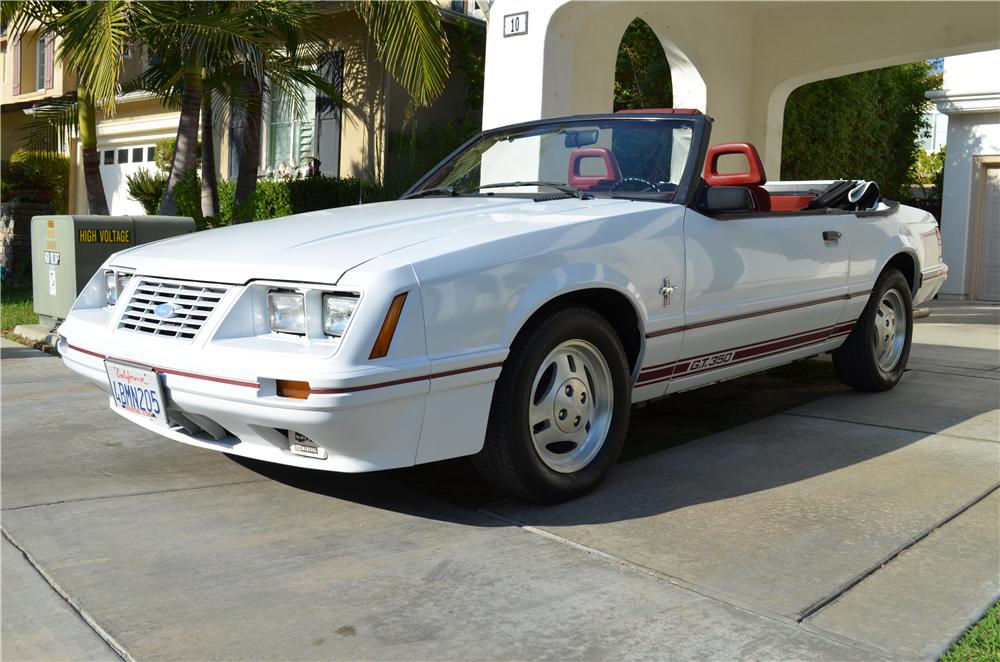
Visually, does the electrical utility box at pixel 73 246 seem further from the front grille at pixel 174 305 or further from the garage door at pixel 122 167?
the garage door at pixel 122 167

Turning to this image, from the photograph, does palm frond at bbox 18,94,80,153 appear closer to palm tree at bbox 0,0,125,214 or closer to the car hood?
palm tree at bbox 0,0,125,214

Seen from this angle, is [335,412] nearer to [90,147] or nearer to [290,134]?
[90,147]

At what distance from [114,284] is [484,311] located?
1705mm

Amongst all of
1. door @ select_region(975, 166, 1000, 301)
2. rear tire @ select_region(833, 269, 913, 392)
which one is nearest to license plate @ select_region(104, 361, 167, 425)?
rear tire @ select_region(833, 269, 913, 392)

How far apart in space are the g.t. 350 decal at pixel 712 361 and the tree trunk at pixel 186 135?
8743mm

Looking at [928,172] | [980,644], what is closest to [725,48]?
[980,644]

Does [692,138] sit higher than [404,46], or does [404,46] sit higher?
[404,46]

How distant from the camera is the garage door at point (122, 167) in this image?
19766 millimetres

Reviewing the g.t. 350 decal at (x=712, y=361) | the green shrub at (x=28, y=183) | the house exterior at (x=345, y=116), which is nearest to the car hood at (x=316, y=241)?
the g.t. 350 decal at (x=712, y=361)

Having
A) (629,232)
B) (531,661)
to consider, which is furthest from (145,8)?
(531,661)

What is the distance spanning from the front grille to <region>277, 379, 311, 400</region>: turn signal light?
1.50ft

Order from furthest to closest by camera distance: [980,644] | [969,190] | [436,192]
Answer: [969,190], [436,192], [980,644]

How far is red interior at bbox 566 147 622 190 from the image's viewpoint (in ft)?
15.0

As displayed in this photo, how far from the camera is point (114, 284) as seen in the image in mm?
4137
